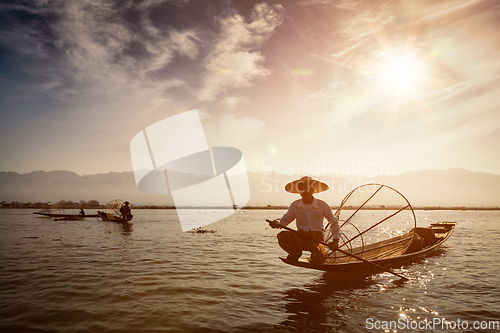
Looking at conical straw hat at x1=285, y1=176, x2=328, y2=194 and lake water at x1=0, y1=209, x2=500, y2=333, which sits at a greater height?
conical straw hat at x1=285, y1=176, x2=328, y2=194

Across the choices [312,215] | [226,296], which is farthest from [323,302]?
[226,296]

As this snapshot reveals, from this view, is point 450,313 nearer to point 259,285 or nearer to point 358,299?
point 358,299

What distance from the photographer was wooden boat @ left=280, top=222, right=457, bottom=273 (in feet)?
30.4

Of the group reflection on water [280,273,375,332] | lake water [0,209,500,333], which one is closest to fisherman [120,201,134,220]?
lake water [0,209,500,333]

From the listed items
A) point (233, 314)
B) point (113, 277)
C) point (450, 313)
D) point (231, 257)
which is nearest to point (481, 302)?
point (450, 313)

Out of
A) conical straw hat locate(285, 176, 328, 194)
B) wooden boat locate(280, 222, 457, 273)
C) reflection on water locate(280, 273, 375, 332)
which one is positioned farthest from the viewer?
wooden boat locate(280, 222, 457, 273)

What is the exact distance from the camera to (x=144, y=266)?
41.1 feet

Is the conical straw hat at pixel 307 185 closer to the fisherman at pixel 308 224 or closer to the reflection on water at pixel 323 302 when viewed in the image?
the fisherman at pixel 308 224

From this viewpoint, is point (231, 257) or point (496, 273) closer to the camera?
point (496, 273)

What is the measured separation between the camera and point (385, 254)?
13.2m

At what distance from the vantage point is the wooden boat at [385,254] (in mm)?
9258

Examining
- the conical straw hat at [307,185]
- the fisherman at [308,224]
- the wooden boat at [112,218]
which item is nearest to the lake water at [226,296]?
the fisherman at [308,224]

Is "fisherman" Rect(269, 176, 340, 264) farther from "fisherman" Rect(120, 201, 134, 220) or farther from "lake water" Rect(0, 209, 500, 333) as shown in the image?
"fisherman" Rect(120, 201, 134, 220)

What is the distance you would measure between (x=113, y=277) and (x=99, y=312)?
12.5 ft
